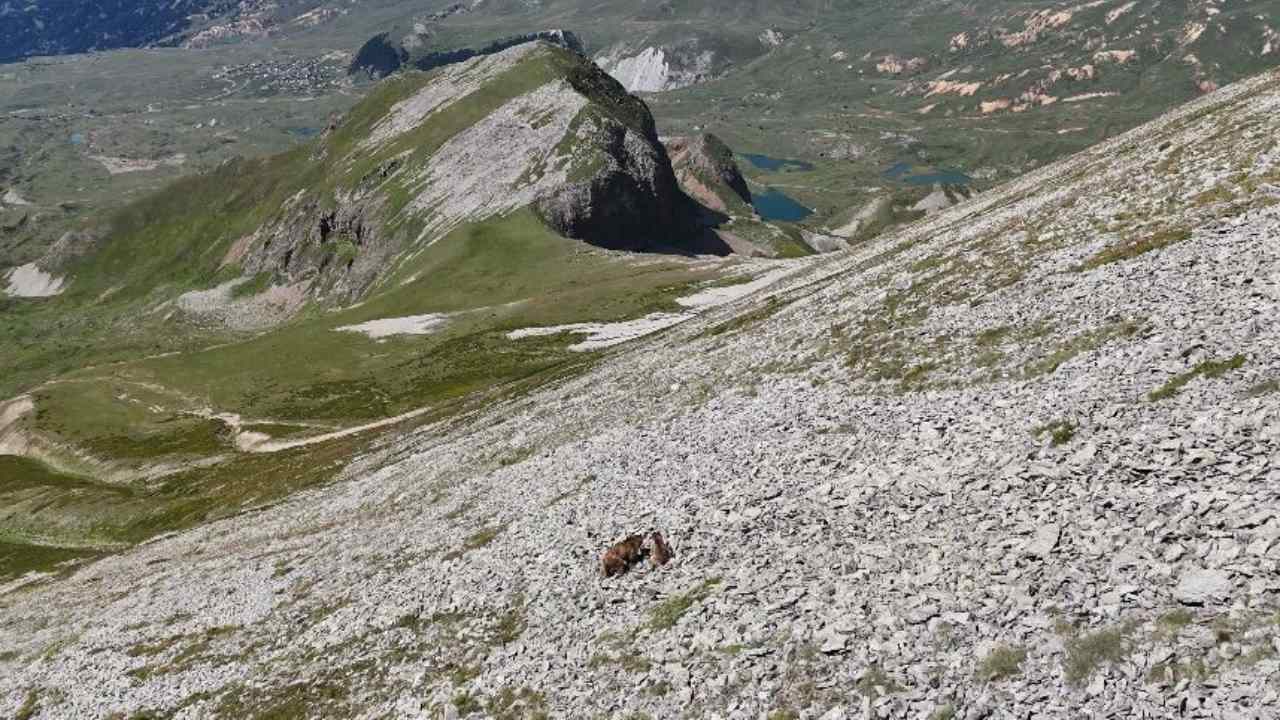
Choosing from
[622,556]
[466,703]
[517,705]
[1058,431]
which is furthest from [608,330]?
[517,705]

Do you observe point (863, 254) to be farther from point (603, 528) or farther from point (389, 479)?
point (603, 528)

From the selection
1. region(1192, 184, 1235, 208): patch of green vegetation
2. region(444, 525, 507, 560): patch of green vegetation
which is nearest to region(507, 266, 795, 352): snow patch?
region(444, 525, 507, 560): patch of green vegetation

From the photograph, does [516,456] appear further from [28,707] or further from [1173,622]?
[1173,622]

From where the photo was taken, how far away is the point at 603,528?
3697cm

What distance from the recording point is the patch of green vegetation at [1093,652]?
59.6 feet

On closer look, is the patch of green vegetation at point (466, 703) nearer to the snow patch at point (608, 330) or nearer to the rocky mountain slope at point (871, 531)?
the rocky mountain slope at point (871, 531)

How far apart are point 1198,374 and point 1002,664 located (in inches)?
565

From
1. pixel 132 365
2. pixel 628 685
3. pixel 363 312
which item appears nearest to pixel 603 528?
pixel 628 685

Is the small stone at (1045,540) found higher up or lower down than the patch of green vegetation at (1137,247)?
lower down

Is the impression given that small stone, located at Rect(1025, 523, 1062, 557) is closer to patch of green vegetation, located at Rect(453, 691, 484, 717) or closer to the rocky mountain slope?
the rocky mountain slope

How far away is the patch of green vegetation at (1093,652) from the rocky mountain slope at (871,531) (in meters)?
0.06

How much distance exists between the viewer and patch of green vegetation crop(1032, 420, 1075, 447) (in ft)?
89.3

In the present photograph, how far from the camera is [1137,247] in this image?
40406mm

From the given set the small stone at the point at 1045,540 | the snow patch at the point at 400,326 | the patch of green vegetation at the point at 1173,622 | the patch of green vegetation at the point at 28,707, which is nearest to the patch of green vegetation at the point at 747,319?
the small stone at the point at 1045,540
